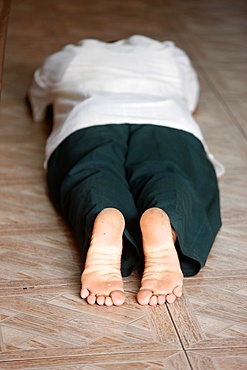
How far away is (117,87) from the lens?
7.06 feet

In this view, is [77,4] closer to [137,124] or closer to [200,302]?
[137,124]

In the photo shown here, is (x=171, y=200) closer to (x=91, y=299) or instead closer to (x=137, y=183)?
(x=137, y=183)

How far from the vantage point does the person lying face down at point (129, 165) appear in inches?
62.6

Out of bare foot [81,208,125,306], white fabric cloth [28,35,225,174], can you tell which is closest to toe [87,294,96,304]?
bare foot [81,208,125,306]

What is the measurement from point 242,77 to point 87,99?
980mm

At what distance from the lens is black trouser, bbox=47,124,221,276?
1.69 meters

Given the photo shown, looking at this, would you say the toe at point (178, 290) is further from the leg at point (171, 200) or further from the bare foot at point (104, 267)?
the bare foot at point (104, 267)

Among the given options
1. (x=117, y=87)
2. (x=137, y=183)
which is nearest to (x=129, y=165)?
(x=137, y=183)

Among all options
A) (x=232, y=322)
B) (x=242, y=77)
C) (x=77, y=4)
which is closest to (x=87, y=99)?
(x=232, y=322)

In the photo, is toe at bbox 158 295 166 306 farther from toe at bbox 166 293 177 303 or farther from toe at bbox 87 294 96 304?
toe at bbox 87 294 96 304

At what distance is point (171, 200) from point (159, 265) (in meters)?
0.17

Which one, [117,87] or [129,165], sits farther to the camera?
[117,87]

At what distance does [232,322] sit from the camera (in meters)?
1.56

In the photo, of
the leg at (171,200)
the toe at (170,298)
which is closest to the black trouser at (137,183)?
the leg at (171,200)
